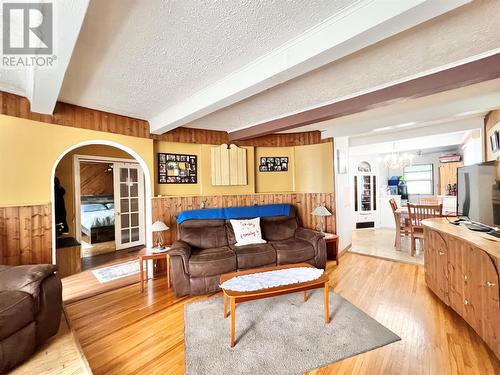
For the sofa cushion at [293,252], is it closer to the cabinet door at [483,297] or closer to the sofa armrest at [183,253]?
the sofa armrest at [183,253]

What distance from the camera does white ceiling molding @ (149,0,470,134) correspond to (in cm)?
115

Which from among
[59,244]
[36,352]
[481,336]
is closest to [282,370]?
[481,336]

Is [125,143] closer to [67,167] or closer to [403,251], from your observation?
[67,167]

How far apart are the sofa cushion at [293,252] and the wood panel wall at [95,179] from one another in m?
4.65

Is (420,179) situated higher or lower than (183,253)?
higher

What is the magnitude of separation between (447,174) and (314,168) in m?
4.50

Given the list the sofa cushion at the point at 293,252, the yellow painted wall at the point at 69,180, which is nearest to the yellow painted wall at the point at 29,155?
the yellow painted wall at the point at 69,180

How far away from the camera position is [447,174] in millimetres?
5867

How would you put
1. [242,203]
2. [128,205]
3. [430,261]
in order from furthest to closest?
[128,205], [242,203], [430,261]

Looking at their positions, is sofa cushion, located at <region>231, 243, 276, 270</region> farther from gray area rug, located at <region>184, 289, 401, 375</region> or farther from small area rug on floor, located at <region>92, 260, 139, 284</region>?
small area rug on floor, located at <region>92, 260, 139, 284</region>

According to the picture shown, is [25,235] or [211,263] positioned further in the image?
[211,263]

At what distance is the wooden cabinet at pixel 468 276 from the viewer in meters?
1.55

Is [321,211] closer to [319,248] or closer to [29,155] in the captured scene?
[319,248]

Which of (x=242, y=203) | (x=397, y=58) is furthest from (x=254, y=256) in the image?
(x=397, y=58)
